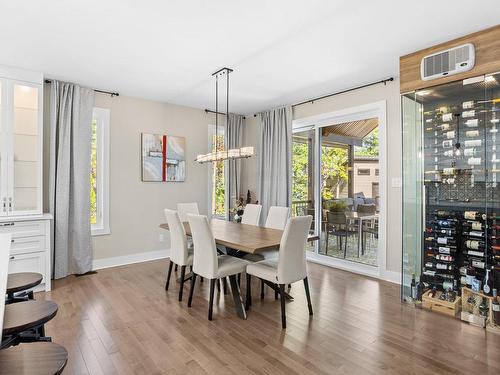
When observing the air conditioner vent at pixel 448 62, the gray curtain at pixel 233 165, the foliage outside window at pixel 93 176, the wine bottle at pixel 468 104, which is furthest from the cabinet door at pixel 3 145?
the wine bottle at pixel 468 104

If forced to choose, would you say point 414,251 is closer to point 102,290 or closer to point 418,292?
point 418,292

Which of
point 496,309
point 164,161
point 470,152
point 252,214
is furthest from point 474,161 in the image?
point 164,161

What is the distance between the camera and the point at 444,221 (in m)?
3.27

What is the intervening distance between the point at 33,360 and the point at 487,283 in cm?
346

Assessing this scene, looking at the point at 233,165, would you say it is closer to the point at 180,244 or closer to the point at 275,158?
the point at 275,158

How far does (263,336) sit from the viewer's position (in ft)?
8.44

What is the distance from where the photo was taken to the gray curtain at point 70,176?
4.14 meters

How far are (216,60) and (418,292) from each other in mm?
3343

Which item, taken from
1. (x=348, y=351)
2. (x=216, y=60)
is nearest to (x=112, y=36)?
(x=216, y=60)

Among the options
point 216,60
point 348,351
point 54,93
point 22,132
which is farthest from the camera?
point 54,93

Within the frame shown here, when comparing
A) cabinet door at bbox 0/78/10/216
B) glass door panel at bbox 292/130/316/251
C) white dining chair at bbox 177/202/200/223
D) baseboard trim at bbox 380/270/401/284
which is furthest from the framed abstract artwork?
baseboard trim at bbox 380/270/401/284

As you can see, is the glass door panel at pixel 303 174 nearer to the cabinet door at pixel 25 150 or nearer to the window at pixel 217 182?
the window at pixel 217 182

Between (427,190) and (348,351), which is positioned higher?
(427,190)

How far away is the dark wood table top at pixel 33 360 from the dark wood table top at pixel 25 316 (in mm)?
89
